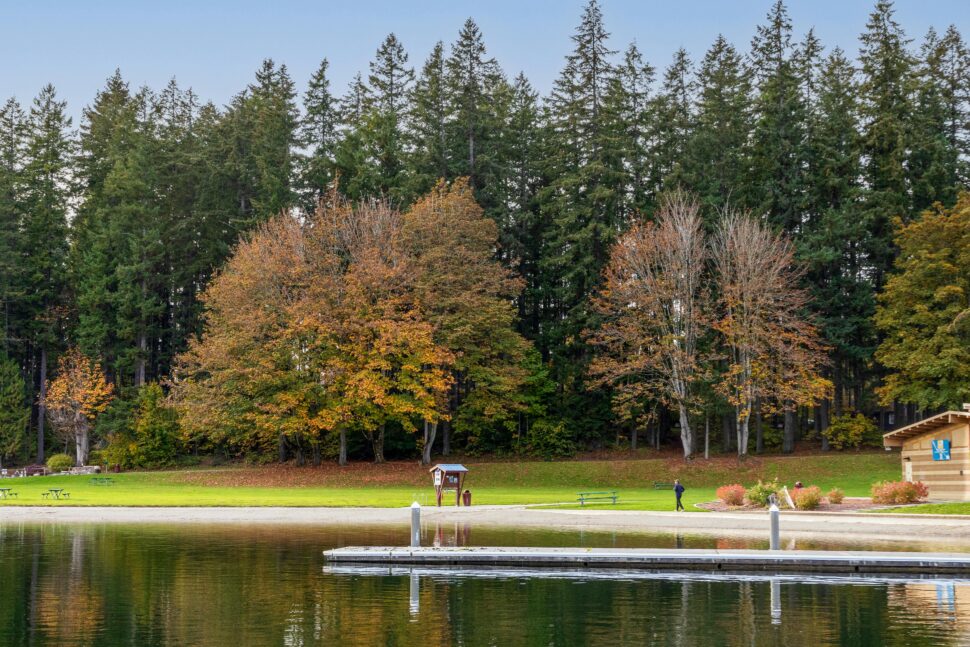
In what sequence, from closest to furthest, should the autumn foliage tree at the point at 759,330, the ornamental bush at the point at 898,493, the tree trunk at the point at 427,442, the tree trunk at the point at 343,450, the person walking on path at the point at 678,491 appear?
1. the ornamental bush at the point at 898,493
2. the person walking on path at the point at 678,491
3. the autumn foliage tree at the point at 759,330
4. the tree trunk at the point at 427,442
5. the tree trunk at the point at 343,450

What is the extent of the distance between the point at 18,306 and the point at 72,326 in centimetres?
451

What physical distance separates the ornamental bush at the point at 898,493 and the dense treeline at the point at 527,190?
879 inches

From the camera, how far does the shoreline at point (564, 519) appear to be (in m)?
31.1

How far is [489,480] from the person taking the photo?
6303cm

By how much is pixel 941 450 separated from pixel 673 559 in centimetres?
2231

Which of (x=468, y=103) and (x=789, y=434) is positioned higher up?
(x=468, y=103)

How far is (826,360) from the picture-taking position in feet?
207

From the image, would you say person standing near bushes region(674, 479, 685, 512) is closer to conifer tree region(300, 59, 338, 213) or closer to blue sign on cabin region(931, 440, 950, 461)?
blue sign on cabin region(931, 440, 950, 461)

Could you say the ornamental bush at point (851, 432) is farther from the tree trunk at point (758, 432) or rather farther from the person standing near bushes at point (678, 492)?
the person standing near bushes at point (678, 492)

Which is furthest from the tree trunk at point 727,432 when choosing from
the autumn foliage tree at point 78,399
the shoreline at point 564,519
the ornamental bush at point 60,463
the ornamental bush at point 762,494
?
the ornamental bush at point 60,463

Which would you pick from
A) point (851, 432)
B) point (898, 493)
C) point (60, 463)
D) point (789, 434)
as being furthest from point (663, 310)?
point (60, 463)

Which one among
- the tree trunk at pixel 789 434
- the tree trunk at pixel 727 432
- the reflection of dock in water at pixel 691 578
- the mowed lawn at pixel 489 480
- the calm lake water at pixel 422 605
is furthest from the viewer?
the tree trunk at pixel 727 432

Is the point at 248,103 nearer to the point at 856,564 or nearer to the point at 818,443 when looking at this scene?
the point at 818,443

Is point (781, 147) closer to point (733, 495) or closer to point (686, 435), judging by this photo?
point (686, 435)
